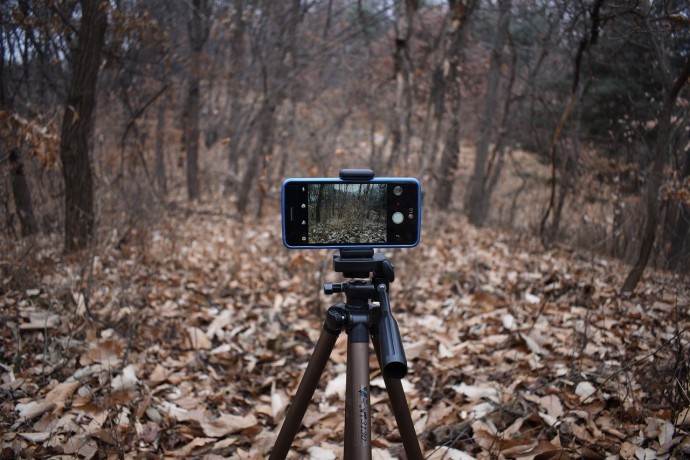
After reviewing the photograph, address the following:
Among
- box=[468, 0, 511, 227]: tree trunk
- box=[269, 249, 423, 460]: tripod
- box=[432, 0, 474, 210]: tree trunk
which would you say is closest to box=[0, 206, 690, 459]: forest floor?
box=[269, 249, 423, 460]: tripod

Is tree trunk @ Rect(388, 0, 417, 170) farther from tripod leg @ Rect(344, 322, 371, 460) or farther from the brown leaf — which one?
tripod leg @ Rect(344, 322, 371, 460)

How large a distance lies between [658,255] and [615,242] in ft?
2.96

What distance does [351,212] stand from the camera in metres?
1.67

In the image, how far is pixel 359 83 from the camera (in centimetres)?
1122

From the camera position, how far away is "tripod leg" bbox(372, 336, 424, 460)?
165cm

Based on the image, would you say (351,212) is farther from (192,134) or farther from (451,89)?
(192,134)

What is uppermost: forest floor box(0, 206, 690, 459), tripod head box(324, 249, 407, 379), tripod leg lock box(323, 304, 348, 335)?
tripod head box(324, 249, 407, 379)

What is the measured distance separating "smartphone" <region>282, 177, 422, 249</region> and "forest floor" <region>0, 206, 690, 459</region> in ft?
4.19

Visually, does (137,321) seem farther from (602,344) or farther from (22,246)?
(602,344)

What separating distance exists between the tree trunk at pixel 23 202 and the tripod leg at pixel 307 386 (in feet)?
12.5

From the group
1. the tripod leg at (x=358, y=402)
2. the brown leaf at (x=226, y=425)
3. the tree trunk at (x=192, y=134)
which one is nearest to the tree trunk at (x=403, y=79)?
the brown leaf at (x=226, y=425)

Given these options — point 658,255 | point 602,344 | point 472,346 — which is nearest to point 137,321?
point 472,346

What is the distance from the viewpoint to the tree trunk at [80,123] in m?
4.67

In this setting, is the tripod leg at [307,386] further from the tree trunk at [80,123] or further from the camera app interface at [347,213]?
the tree trunk at [80,123]
